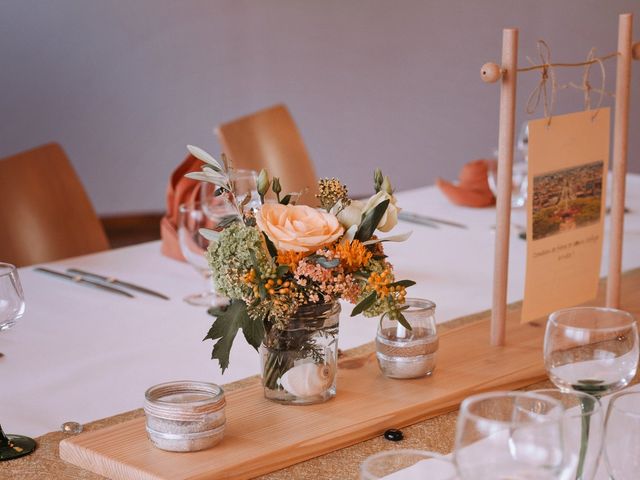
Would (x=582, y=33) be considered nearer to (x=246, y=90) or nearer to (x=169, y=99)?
(x=246, y=90)

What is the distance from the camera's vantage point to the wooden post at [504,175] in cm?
133

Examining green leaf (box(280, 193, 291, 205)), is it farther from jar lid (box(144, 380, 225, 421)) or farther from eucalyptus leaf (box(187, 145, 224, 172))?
jar lid (box(144, 380, 225, 421))

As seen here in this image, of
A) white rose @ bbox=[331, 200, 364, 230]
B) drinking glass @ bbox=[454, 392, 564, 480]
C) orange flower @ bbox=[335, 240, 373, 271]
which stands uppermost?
white rose @ bbox=[331, 200, 364, 230]

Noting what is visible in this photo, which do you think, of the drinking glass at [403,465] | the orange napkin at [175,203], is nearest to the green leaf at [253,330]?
the drinking glass at [403,465]

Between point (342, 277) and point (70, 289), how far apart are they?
90 centimetres

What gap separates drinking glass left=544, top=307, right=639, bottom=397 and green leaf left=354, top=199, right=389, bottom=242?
0.23 metres

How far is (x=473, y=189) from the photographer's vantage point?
2406 mm

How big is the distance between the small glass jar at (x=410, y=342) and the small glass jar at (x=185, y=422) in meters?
0.27

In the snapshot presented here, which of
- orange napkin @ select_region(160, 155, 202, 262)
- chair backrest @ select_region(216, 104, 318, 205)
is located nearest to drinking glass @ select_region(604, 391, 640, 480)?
orange napkin @ select_region(160, 155, 202, 262)

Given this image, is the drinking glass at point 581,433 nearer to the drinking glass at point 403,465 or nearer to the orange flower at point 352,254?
the drinking glass at point 403,465

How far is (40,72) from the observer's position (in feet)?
16.8

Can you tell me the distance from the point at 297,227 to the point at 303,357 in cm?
17

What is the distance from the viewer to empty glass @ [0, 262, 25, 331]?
1.17m

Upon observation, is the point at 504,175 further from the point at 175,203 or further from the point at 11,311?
the point at 175,203
